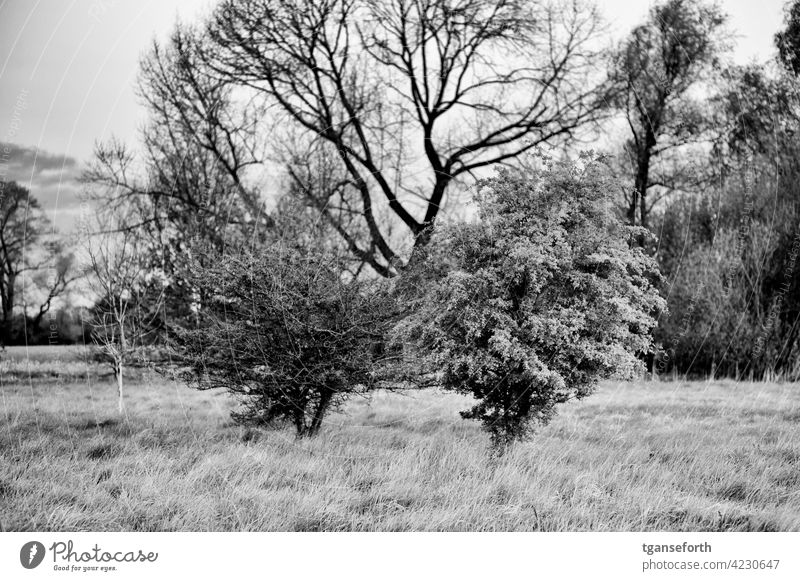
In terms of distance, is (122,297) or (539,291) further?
(122,297)

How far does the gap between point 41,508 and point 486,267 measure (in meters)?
2.81

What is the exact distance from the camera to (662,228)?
21.5 feet

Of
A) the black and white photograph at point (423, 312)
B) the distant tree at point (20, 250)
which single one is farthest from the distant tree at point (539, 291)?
the distant tree at point (20, 250)

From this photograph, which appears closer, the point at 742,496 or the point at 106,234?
the point at 742,496

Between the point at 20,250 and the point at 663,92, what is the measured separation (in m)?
5.35

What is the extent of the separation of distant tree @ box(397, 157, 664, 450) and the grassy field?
64 cm

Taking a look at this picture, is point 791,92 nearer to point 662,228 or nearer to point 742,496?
point 662,228

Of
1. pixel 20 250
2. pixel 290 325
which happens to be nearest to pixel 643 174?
pixel 290 325

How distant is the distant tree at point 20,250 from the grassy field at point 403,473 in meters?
0.66

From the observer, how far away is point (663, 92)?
5438 mm

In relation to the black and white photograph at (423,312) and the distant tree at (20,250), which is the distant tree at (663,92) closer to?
the black and white photograph at (423,312)

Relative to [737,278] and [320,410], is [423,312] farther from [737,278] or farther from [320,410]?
[737,278]

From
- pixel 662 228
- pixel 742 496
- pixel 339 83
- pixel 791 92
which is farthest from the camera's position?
pixel 662 228
